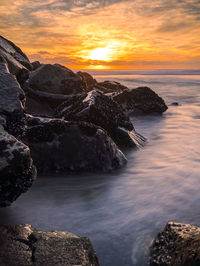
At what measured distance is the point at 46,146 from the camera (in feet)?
14.1

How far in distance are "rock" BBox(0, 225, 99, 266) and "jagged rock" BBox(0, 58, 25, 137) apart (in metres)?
1.17

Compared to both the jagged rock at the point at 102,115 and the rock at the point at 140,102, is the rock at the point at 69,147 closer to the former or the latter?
the jagged rock at the point at 102,115

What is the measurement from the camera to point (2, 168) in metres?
2.52

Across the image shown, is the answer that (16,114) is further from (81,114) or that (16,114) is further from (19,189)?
(81,114)

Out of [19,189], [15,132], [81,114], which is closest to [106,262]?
[19,189]

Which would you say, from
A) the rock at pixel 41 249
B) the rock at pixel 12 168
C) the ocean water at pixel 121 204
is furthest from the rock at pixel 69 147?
the rock at pixel 41 249

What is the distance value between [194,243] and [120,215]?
120 cm

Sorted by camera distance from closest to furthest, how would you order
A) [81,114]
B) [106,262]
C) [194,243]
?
[194,243] < [106,262] < [81,114]

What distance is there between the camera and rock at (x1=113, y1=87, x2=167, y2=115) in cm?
1005

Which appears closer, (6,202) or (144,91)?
(6,202)

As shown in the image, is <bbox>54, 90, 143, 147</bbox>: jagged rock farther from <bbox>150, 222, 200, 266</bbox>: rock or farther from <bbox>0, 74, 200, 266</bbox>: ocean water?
<bbox>150, 222, 200, 266</bbox>: rock

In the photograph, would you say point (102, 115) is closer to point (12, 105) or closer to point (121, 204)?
point (121, 204)

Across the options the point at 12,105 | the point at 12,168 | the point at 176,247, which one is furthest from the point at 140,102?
the point at 176,247

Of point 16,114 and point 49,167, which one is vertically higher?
point 16,114
